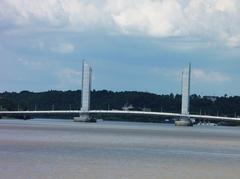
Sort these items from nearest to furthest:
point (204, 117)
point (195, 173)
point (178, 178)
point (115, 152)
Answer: point (178, 178), point (195, 173), point (115, 152), point (204, 117)

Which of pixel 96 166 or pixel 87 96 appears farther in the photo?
pixel 87 96

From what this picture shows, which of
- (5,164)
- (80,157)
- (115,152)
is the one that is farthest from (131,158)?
(5,164)

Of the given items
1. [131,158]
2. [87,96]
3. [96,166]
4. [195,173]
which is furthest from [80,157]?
[87,96]

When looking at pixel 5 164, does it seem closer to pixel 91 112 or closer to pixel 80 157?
pixel 80 157

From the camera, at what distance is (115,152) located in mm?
68812

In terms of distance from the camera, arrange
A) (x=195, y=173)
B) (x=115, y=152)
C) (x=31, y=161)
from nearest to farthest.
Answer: (x=195, y=173)
(x=31, y=161)
(x=115, y=152)

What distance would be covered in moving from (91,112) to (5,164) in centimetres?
14078

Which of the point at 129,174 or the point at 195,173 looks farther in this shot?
the point at 195,173

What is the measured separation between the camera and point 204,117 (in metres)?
189

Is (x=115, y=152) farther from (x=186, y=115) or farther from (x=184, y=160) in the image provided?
(x=186, y=115)

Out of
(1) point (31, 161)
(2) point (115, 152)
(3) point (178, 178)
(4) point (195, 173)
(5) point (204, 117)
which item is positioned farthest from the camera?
(5) point (204, 117)

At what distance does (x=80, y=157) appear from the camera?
59.5 m

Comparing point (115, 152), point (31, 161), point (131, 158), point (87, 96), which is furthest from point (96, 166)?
point (87, 96)

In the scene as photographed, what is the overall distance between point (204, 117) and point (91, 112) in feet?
89.8
